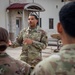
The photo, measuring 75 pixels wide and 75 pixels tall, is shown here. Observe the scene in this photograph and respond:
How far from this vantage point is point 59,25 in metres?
2.11

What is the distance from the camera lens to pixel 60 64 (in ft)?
6.67

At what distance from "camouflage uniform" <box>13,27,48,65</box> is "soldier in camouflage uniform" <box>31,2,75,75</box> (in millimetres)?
3615

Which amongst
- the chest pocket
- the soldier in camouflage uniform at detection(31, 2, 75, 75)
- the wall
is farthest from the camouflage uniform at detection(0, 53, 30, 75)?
the wall

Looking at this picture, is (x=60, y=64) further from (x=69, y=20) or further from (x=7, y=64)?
(x=7, y=64)

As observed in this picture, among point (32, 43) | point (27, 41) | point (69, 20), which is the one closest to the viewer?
point (69, 20)

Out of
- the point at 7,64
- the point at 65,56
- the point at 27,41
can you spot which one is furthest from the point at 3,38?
the point at 27,41

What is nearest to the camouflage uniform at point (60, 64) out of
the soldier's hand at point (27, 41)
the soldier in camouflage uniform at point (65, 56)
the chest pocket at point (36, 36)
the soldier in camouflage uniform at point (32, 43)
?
the soldier in camouflage uniform at point (65, 56)

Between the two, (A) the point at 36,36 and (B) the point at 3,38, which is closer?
(B) the point at 3,38

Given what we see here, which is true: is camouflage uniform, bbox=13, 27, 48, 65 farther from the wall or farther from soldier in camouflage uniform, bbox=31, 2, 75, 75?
the wall

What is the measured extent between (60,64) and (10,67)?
120 cm

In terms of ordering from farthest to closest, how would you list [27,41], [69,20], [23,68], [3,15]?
[3,15] < [27,41] < [23,68] < [69,20]

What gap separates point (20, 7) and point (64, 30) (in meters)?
25.4

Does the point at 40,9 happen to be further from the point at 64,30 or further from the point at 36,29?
the point at 64,30

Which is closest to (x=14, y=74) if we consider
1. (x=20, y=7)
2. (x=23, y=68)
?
(x=23, y=68)
